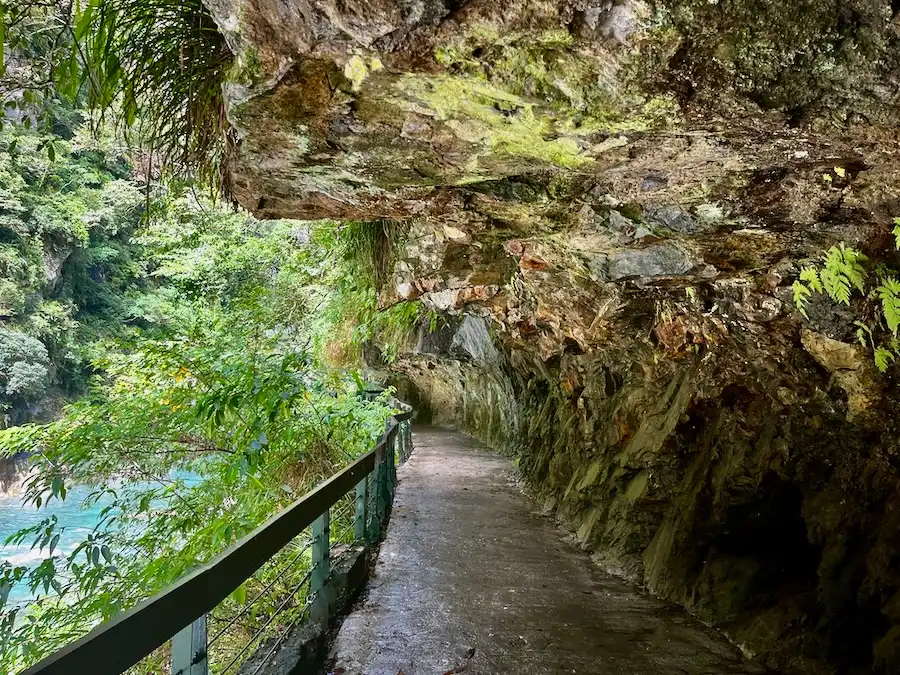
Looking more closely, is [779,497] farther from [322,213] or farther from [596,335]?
[322,213]

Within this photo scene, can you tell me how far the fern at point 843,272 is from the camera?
343 centimetres

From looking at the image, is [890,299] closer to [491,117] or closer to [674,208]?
[674,208]

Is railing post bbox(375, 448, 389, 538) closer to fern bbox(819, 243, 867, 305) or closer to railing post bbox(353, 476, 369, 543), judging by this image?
railing post bbox(353, 476, 369, 543)

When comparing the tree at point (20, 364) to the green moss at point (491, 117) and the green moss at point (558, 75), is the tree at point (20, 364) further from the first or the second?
the green moss at point (558, 75)

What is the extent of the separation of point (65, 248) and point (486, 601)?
80.8ft

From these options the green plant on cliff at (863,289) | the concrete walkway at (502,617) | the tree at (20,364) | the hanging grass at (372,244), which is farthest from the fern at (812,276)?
the tree at (20,364)

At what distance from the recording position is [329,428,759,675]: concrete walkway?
3.74 metres

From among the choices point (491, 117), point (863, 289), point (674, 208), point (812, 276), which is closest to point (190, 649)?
point (491, 117)

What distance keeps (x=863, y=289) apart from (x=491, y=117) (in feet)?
8.04

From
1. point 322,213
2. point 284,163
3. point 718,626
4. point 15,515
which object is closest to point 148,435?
point 322,213

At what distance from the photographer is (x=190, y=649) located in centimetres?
182

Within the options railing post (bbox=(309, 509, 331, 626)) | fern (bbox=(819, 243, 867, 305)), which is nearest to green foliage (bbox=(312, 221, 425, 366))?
railing post (bbox=(309, 509, 331, 626))

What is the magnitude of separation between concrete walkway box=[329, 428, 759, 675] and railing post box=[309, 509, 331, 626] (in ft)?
0.89

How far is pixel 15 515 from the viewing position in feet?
55.1
